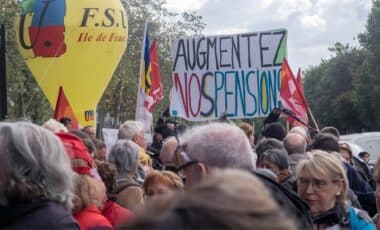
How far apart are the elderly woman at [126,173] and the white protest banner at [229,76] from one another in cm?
544

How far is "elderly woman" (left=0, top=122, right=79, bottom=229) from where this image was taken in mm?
3242

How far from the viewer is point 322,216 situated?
4750 mm

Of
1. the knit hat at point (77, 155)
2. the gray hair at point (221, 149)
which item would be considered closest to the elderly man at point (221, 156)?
the gray hair at point (221, 149)

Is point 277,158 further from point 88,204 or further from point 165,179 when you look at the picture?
point 88,204

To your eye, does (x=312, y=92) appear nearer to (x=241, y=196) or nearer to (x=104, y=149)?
(x=104, y=149)

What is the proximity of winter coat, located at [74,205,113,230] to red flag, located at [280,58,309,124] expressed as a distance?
7360 mm

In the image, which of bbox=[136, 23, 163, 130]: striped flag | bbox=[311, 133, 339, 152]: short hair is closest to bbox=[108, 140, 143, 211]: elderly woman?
bbox=[311, 133, 339, 152]: short hair

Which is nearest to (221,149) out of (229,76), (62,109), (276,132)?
(276,132)

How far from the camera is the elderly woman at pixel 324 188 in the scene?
474 cm

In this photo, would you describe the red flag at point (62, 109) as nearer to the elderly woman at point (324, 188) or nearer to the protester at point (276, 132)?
the protester at point (276, 132)

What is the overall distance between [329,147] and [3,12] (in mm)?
14448

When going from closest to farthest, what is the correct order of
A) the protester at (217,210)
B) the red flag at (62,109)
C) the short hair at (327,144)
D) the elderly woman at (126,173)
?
the protester at (217,210) → the elderly woman at (126,173) → the short hair at (327,144) → the red flag at (62,109)

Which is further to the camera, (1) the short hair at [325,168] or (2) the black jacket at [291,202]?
(1) the short hair at [325,168]

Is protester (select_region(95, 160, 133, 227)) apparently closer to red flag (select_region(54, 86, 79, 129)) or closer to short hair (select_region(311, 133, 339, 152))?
short hair (select_region(311, 133, 339, 152))
